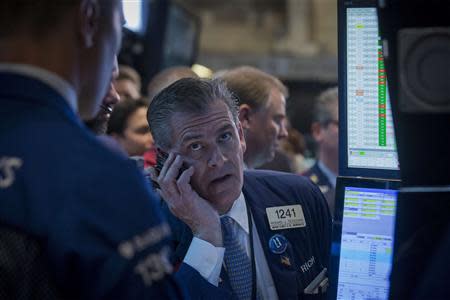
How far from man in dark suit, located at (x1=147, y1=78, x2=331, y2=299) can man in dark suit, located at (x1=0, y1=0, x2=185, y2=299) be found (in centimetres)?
79

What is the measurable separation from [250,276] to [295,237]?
22 cm

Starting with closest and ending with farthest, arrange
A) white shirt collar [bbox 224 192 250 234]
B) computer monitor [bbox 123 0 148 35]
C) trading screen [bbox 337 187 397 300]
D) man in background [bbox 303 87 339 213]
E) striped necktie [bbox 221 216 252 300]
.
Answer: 1. trading screen [bbox 337 187 397 300]
2. striped necktie [bbox 221 216 252 300]
3. white shirt collar [bbox 224 192 250 234]
4. man in background [bbox 303 87 339 213]
5. computer monitor [bbox 123 0 148 35]

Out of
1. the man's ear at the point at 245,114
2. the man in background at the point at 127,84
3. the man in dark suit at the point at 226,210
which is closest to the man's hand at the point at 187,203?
the man in dark suit at the point at 226,210

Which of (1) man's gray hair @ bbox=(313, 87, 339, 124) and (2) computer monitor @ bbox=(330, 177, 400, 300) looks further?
(1) man's gray hair @ bbox=(313, 87, 339, 124)

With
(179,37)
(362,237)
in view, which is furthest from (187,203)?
(179,37)

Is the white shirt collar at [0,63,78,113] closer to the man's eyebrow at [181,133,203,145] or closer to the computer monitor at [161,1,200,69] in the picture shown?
the man's eyebrow at [181,133,203,145]

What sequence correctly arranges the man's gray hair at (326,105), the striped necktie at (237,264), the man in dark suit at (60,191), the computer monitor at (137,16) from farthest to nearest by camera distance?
the computer monitor at (137,16)
the man's gray hair at (326,105)
the striped necktie at (237,264)
the man in dark suit at (60,191)

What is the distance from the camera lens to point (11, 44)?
1.33 metres

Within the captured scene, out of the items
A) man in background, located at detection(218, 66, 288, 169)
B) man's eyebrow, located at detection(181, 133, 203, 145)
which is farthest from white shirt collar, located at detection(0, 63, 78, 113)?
man in background, located at detection(218, 66, 288, 169)

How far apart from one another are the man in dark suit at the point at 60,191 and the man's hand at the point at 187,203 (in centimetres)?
79

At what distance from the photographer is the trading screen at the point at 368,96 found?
1.95 m

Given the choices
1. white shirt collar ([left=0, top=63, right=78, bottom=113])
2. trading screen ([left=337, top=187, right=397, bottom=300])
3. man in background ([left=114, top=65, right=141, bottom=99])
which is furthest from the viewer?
man in background ([left=114, top=65, right=141, bottom=99])

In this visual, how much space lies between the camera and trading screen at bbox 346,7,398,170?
6.40 ft

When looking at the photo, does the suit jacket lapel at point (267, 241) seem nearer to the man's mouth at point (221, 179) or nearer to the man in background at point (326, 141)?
the man's mouth at point (221, 179)
